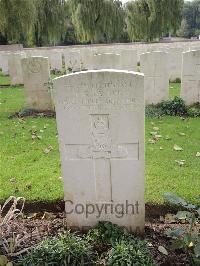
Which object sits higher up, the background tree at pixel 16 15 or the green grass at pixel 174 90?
the background tree at pixel 16 15

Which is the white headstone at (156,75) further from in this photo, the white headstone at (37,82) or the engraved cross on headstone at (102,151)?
the engraved cross on headstone at (102,151)

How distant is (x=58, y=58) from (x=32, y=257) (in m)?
16.2

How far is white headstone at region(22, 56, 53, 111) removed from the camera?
8.59 meters

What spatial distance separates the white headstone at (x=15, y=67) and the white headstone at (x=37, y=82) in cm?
526

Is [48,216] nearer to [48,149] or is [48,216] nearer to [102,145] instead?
[102,145]

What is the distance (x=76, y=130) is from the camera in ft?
10.3

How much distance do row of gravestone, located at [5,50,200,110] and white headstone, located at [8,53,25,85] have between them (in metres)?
5.09

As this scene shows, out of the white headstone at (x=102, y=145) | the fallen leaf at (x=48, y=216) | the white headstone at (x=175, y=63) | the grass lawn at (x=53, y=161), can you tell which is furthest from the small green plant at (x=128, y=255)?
the white headstone at (x=175, y=63)

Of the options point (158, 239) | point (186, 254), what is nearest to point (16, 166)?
point (158, 239)

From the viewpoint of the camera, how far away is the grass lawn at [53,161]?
14.1 feet

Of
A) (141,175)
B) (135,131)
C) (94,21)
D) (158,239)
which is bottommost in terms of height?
(158,239)

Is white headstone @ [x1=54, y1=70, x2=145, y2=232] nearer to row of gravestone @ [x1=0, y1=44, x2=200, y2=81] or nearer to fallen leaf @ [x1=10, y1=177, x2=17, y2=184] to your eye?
fallen leaf @ [x1=10, y1=177, x2=17, y2=184]

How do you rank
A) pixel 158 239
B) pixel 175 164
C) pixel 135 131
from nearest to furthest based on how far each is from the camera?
pixel 135 131 → pixel 158 239 → pixel 175 164

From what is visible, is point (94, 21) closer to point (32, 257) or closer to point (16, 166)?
point (16, 166)
